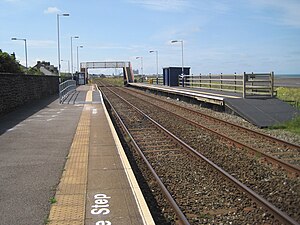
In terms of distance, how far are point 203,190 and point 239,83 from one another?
82.3 feet

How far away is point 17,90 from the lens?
22094 millimetres

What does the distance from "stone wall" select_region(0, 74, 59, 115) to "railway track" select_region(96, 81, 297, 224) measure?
28.8 ft

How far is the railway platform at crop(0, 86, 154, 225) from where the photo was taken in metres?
5.59

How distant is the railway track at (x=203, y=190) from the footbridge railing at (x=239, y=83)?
34.6ft

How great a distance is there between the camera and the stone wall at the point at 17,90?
723 inches

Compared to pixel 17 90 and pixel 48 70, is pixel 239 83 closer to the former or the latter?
pixel 17 90

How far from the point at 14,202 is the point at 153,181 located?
3012 mm

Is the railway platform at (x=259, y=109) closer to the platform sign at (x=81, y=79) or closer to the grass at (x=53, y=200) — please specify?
the grass at (x=53, y=200)

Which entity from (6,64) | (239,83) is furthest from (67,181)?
(6,64)

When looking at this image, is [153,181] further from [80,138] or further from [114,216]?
[80,138]

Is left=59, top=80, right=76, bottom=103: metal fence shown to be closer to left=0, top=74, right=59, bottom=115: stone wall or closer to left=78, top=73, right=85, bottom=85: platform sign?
left=0, top=74, right=59, bottom=115: stone wall

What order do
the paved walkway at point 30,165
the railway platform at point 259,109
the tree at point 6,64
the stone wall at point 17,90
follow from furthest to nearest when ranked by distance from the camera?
the tree at point 6,64 < the stone wall at point 17,90 < the railway platform at point 259,109 < the paved walkway at point 30,165

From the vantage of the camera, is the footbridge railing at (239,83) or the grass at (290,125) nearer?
the grass at (290,125)

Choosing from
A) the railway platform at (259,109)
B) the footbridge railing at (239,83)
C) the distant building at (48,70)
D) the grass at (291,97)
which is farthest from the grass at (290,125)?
the distant building at (48,70)
